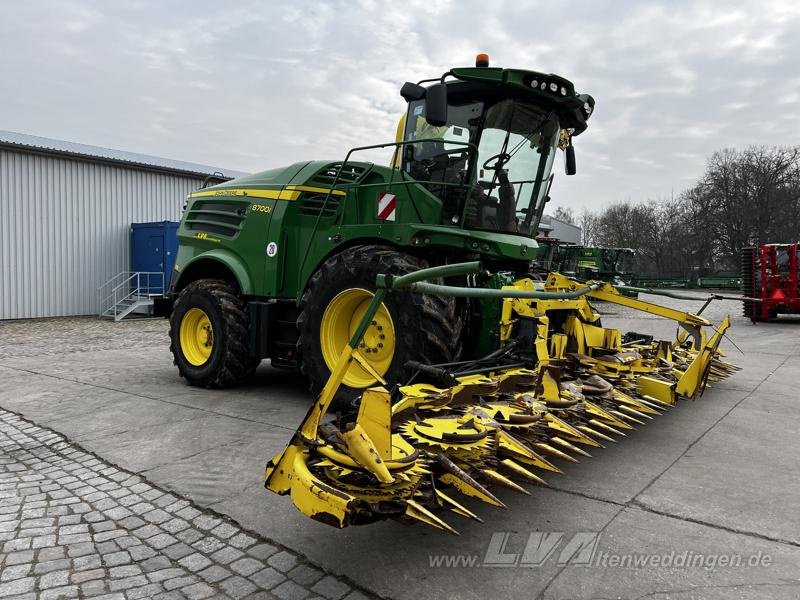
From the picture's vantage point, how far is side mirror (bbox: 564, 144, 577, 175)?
5.73m

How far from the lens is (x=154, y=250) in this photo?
55.0 ft

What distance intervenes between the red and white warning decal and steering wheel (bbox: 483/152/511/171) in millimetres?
853

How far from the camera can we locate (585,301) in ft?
16.3

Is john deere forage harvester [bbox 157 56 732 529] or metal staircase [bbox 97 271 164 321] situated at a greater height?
john deere forage harvester [bbox 157 56 732 529]

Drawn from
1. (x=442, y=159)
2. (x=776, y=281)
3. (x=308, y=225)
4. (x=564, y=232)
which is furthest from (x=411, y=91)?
(x=564, y=232)

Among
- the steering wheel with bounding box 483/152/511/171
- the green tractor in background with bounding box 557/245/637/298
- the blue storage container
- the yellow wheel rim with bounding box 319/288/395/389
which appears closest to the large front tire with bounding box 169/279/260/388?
the yellow wheel rim with bounding box 319/288/395/389

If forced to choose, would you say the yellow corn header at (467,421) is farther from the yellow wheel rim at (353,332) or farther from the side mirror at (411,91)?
the side mirror at (411,91)

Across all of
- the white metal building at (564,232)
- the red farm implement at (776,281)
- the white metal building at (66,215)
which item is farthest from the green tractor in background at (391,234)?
the white metal building at (564,232)

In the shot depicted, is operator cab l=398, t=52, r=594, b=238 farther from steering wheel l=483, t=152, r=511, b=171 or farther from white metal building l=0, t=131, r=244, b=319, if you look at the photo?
white metal building l=0, t=131, r=244, b=319

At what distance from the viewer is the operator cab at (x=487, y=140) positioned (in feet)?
15.5

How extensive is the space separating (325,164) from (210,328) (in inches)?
88.9

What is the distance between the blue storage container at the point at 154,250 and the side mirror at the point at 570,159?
1319 centimetres

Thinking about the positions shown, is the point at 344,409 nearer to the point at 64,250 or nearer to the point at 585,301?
the point at 585,301

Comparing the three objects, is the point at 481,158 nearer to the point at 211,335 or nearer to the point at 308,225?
the point at 308,225
